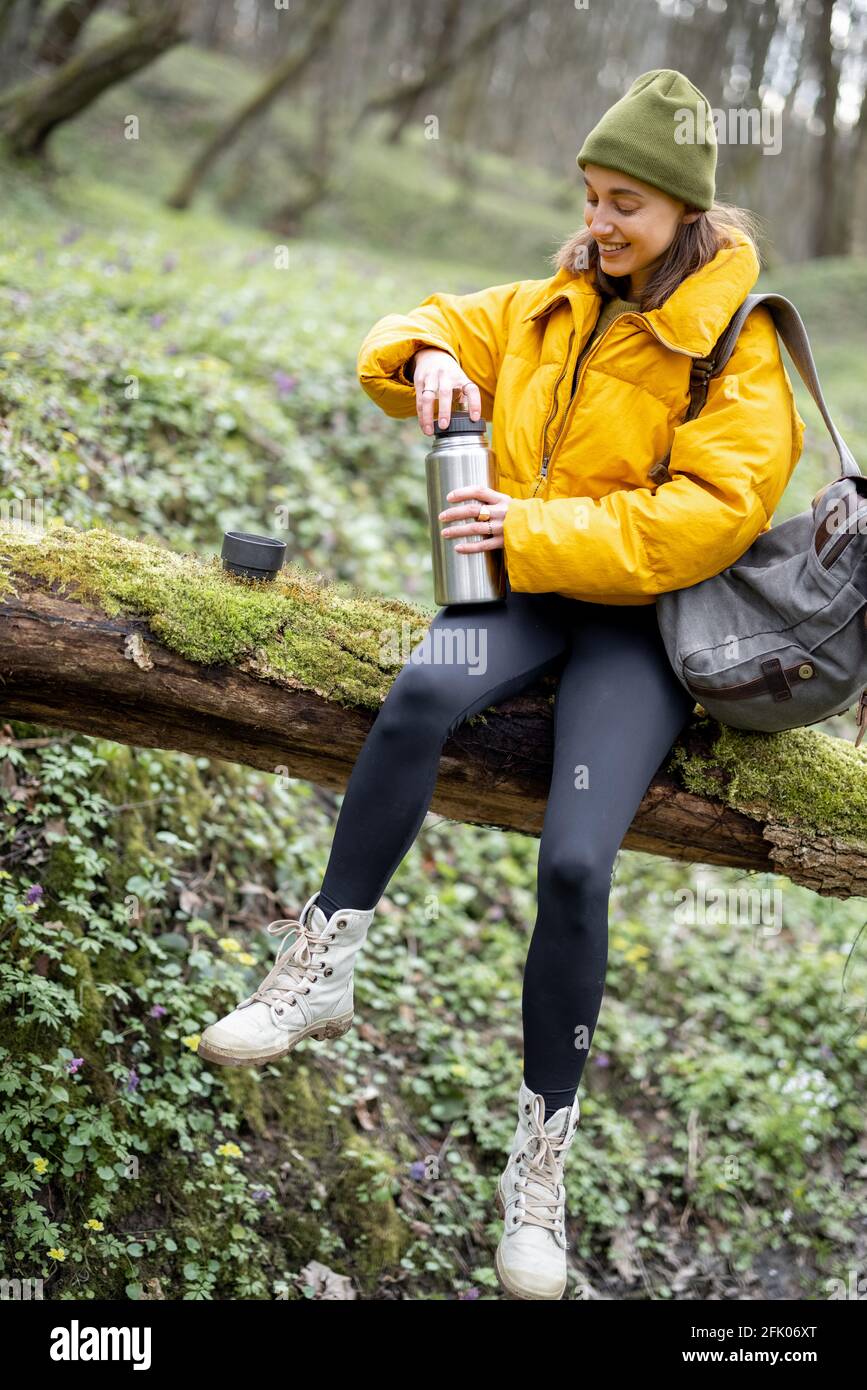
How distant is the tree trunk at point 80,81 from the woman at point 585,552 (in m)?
9.70

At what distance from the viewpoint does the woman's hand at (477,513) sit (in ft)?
8.96

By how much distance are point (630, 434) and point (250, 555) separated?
1076mm

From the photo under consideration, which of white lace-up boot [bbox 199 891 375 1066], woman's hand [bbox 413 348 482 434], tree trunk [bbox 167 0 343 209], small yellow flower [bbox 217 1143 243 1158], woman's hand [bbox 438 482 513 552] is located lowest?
small yellow flower [bbox 217 1143 243 1158]

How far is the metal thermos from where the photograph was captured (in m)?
2.82

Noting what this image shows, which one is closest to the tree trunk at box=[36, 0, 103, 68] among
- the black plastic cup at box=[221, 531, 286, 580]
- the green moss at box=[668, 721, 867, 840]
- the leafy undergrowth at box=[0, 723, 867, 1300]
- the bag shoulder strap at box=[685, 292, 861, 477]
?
the leafy undergrowth at box=[0, 723, 867, 1300]

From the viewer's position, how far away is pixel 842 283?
50.9 feet

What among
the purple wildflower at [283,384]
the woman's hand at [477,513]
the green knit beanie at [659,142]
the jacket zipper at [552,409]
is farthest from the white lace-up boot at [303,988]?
the purple wildflower at [283,384]

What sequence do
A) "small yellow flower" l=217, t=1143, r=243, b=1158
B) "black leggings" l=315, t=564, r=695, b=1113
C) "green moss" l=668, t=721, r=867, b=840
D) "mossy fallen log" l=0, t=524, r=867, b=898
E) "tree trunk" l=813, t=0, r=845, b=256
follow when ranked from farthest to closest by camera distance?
1. "tree trunk" l=813, t=0, r=845, b=256
2. "small yellow flower" l=217, t=1143, r=243, b=1158
3. "green moss" l=668, t=721, r=867, b=840
4. "mossy fallen log" l=0, t=524, r=867, b=898
5. "black leggings" l=315, t=564, r=695, b=1113

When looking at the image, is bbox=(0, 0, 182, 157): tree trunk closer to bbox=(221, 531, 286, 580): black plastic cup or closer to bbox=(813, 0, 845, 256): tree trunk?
bbox=(221, 531, 286, 580): black plastic cup

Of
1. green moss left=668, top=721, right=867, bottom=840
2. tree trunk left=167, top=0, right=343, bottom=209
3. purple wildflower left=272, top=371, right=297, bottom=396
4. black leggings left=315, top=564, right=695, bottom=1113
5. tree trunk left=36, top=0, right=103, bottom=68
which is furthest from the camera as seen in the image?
tree trunk left=167, top=0, right=343, bottom=209

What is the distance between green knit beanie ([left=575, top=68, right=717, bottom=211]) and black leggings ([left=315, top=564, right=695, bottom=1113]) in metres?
1.04

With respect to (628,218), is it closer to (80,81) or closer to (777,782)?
(777,782)

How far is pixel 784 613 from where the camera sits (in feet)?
8.83

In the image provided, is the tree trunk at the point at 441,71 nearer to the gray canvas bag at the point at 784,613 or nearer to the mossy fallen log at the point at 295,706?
the mossy fallen log at the point at 295,706
